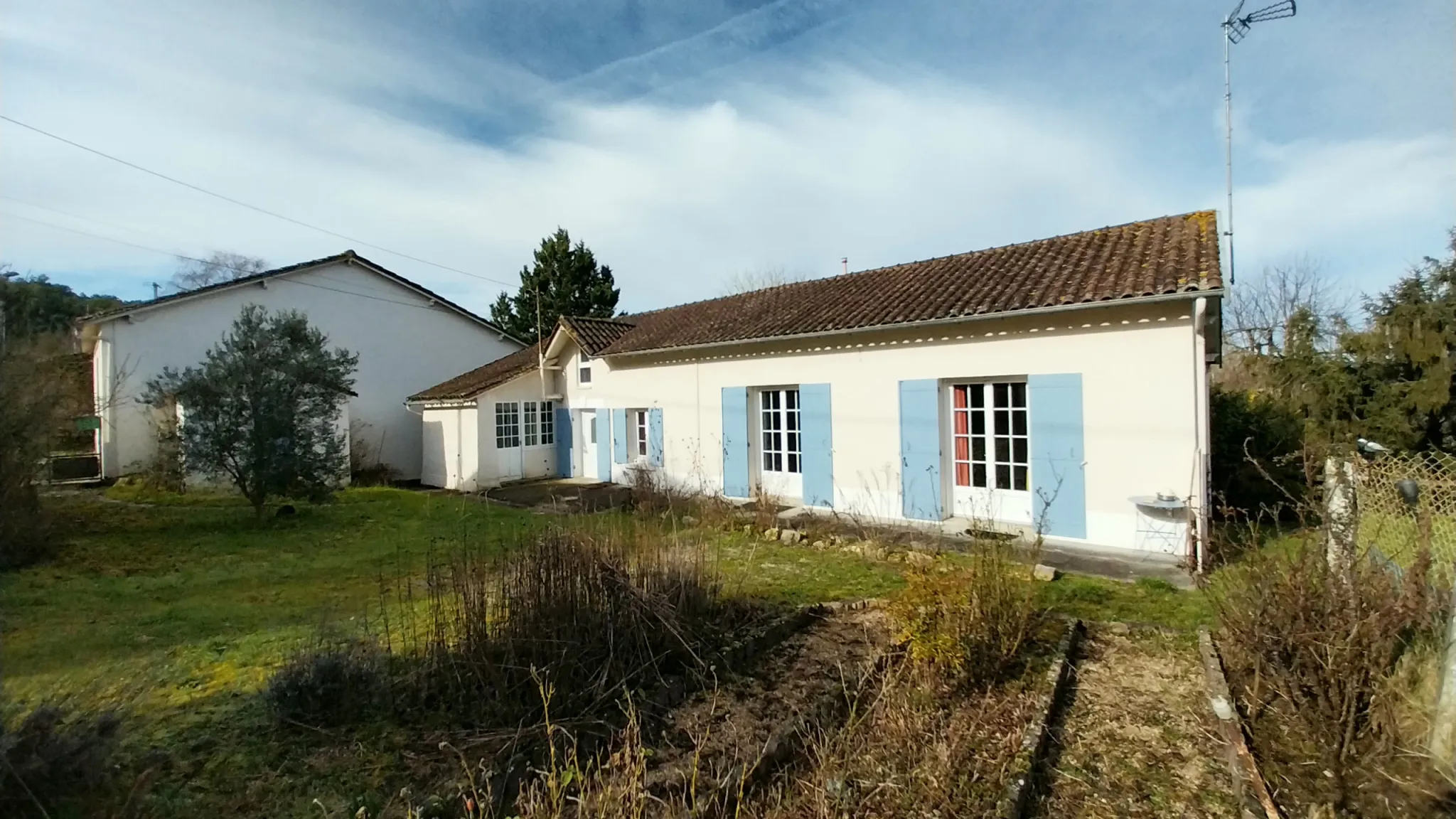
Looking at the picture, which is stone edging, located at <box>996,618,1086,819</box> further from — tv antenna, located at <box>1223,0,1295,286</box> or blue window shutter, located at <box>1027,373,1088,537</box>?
tv antenna, located at <box>1223,0,1295,286</box>

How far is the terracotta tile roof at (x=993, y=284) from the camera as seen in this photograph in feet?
29.0

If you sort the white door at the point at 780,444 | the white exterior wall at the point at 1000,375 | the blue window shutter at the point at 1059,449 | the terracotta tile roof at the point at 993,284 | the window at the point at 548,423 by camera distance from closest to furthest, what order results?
the white exterior wall at the point at 1000,375, the terracotta tile roof at the point at 993,284, the blue window shutter at the point at 1059,449, the white door at the point at 780,444, the window at the point at 548,423

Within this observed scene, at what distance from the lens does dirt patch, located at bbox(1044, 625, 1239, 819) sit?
3311 mm

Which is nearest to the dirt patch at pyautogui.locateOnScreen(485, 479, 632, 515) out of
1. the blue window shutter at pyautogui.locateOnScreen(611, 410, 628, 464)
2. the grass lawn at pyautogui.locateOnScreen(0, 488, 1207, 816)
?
the blue window shutter at pyautogui.locateOnScreen(611, 410, 628, 464)

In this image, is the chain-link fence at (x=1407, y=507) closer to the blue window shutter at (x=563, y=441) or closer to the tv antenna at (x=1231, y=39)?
the tv antenna at (x=1231, y=39)

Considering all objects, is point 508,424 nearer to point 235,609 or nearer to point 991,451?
point 235,609

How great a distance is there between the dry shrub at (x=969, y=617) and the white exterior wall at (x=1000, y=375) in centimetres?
497

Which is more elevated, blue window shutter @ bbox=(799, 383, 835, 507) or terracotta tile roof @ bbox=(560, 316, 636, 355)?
terracotta tile roof @ bbox=(560, 316, 636, 355)

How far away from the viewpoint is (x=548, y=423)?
744 inches

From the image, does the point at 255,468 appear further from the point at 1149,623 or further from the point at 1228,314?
the point at 1228,314

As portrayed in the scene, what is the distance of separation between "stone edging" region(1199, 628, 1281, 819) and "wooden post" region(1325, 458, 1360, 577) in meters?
1.01

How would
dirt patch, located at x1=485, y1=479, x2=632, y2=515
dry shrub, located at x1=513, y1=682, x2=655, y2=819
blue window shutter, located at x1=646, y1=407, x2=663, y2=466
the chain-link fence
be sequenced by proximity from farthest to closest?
blue window shutter, located at x1=646, y1=407, x2=663, y2=466 < dirt patch, located at x1=485, y1=479, x2=632, y2=515 < the chain-link fence < dry shrub, located at x1=513, y1=682, x2=655, y2=819

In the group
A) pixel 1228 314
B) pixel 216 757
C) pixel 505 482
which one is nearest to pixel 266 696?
pixel 216 757

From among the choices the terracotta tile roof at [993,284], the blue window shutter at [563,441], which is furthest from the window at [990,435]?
the blue window shutter at [563,441]
